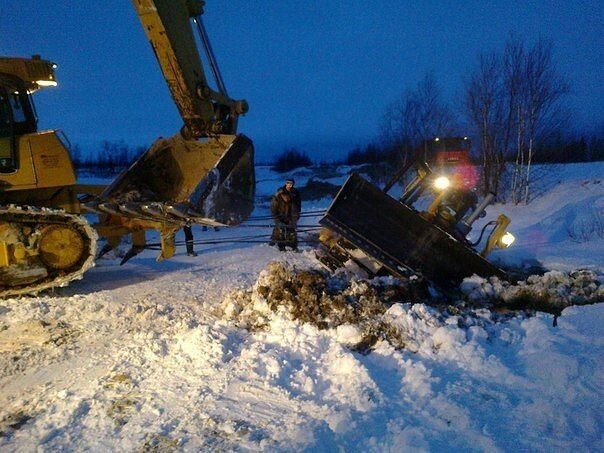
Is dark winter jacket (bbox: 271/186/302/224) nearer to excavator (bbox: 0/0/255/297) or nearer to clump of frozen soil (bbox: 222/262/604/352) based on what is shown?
excavator (bbox: 0/0/255/297)

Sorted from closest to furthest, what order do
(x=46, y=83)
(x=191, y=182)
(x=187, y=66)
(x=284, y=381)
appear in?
(x=284, y=381) < (x=187, y=66) < (x=191, y=182) < (x=46, y=83)

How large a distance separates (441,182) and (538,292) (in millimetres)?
1906

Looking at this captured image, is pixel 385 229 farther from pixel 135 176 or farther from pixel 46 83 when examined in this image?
pixel 46 83

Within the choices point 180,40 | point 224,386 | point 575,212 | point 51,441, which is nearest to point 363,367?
point 224,386

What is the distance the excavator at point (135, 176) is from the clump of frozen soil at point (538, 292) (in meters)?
3.20

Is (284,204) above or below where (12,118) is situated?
below

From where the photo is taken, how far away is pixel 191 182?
22.4 ft

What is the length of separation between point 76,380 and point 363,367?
8.14 ft

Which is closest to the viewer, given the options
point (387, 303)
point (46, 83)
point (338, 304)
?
point (338, 304)

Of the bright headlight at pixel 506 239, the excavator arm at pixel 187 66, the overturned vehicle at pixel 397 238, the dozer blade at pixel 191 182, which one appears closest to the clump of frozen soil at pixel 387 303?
the overturned vehicle at pixel 397 238

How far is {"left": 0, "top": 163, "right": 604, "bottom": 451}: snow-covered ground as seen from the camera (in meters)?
3.10

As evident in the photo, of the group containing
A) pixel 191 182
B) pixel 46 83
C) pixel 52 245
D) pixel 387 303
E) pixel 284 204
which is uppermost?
pixel 46 83

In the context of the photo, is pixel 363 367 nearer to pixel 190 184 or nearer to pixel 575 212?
pixel 190 184

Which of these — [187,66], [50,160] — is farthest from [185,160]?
[50,160]
